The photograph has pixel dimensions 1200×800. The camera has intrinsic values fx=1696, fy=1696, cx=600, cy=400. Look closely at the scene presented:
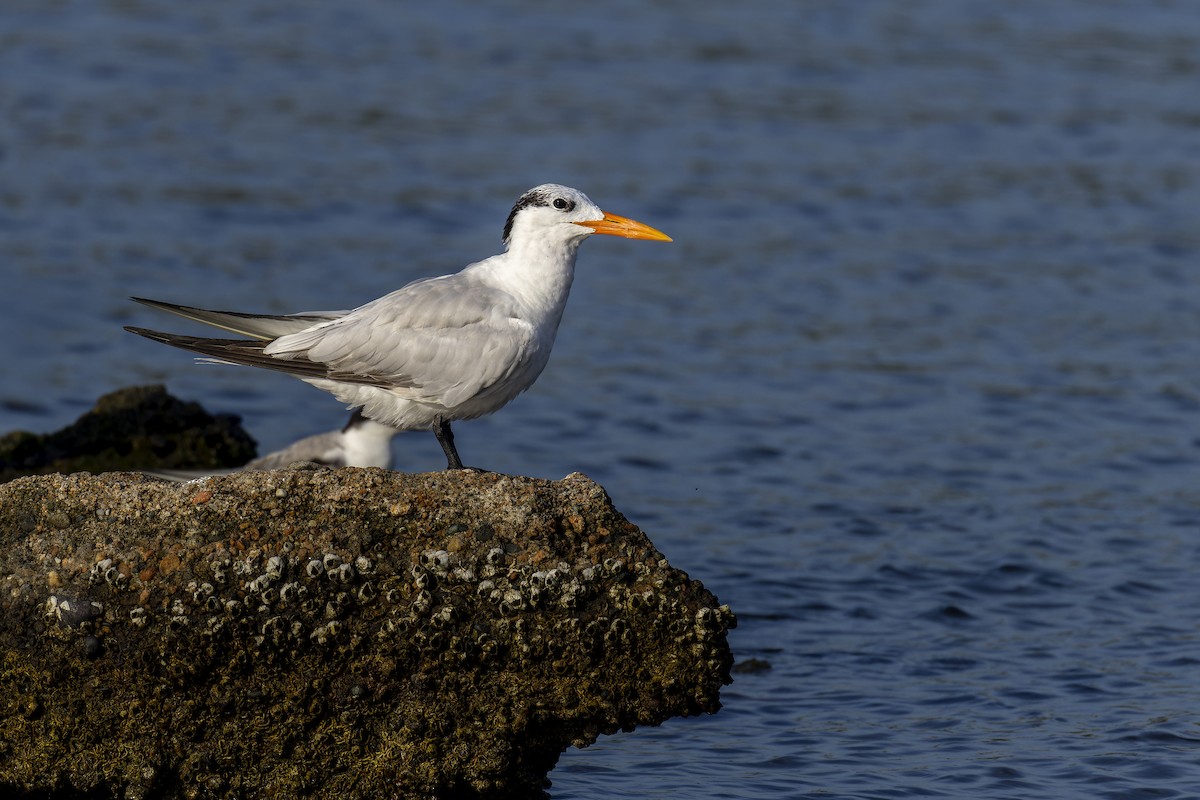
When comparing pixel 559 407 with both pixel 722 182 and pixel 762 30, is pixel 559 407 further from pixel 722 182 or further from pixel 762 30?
pixel 762 30

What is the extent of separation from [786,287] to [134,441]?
18.7 ft

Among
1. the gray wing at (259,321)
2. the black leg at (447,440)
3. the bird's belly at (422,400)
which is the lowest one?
the black leg at (447,440)

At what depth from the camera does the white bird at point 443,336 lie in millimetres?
6164

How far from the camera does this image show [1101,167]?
14992mm

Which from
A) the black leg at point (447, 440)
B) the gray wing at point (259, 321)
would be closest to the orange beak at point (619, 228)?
the black leg at point (447, 440)

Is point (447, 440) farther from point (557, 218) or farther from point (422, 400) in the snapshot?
point (557, 218)

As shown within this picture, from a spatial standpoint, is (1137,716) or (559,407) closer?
(1137,716)

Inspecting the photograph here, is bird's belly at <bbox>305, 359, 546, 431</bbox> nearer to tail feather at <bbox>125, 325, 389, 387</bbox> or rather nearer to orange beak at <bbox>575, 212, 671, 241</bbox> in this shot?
tail feather at <bbox>125, 325, 389, 387</bbox>

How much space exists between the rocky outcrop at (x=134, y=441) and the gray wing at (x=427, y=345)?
271 cm

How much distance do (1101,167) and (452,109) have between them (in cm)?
597

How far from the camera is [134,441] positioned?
874cm

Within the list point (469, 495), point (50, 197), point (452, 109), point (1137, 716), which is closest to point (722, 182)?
point (452, 109)

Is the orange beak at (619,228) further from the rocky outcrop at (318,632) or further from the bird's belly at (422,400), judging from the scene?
the rocky outcrop at (318,632)

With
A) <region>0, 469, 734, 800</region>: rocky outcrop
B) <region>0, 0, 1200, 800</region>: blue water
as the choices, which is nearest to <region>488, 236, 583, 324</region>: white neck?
<region>0, 469, 734, 800</region>: rocky outcrop
